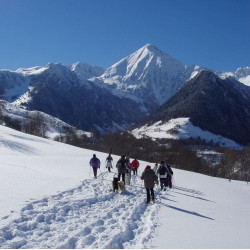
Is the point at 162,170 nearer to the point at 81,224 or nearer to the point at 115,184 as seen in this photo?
the point at 115,184

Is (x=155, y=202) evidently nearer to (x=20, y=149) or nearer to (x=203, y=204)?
(x=203, y=204)

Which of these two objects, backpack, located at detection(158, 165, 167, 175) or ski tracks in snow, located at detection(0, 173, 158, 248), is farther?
backpack, located at detection(158, 165, 167, 175)

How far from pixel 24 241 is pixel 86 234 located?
2.46 metres

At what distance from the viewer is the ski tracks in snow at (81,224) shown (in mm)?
9938

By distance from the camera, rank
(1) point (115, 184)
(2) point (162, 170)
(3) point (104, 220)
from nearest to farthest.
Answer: (3) point (104, 220) < (1) point (115, 184) < (2) point (162, 170)

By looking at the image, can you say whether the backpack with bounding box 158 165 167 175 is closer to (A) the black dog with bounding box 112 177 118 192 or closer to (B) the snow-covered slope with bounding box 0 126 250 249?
(B) the snow-covered slope with bounding box 0 126 250 249

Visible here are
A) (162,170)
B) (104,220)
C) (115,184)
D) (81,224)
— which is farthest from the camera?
(162,170)

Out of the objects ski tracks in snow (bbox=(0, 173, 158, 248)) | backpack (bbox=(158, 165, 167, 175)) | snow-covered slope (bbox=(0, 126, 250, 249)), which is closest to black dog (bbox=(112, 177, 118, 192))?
snow-covered slope (bbox=(0, 126, 250, 249))

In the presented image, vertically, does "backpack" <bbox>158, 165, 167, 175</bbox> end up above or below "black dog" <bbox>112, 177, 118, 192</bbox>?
above

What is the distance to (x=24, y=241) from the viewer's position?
9625 mm

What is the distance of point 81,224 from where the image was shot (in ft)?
39.1

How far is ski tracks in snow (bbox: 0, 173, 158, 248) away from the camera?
9.94m

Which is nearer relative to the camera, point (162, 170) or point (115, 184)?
point (115, 184)

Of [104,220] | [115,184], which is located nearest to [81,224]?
[104,220]
